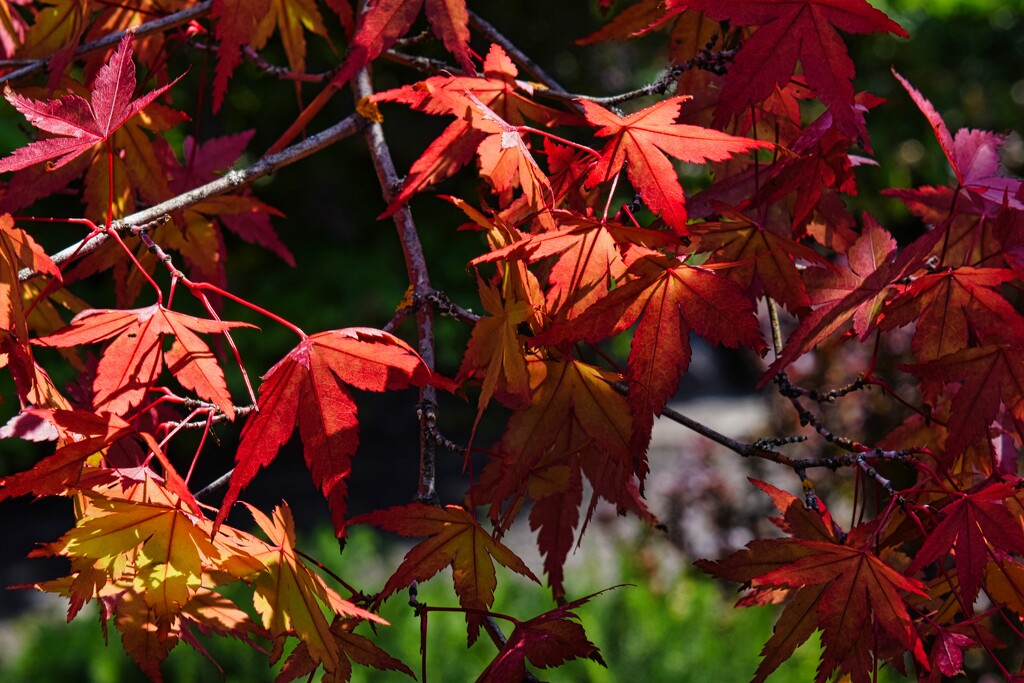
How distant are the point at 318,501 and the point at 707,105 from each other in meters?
4.22

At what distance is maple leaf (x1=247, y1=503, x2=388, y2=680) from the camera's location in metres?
0.79

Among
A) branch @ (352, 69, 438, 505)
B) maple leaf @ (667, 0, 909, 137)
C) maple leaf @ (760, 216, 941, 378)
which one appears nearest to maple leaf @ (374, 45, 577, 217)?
branch @ (352, 69, 438, 505)

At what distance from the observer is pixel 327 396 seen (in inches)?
31.3

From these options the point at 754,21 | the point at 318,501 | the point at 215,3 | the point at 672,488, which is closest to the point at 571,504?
the point at 754,21

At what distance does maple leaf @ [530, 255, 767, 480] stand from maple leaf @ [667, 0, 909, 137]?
15cm

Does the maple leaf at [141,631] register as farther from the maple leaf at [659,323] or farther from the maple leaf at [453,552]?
the maple leaf at [659,323]

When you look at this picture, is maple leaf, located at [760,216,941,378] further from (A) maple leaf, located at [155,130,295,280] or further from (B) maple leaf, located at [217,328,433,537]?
(A) maple leaf, located at [155,130,295,280]

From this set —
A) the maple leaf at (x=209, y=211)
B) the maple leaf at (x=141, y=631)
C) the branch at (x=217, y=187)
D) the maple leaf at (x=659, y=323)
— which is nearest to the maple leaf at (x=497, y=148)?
the maple leaf at (x=659, y=323)

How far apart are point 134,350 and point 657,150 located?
1.69 feet

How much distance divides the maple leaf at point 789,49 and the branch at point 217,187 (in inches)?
18.4

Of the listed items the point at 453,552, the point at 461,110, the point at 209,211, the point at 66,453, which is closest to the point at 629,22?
the point at 461,110

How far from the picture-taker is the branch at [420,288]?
897 mm

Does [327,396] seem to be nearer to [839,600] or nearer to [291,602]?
[291,602]

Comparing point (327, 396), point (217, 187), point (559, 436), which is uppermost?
point (217, 187)
